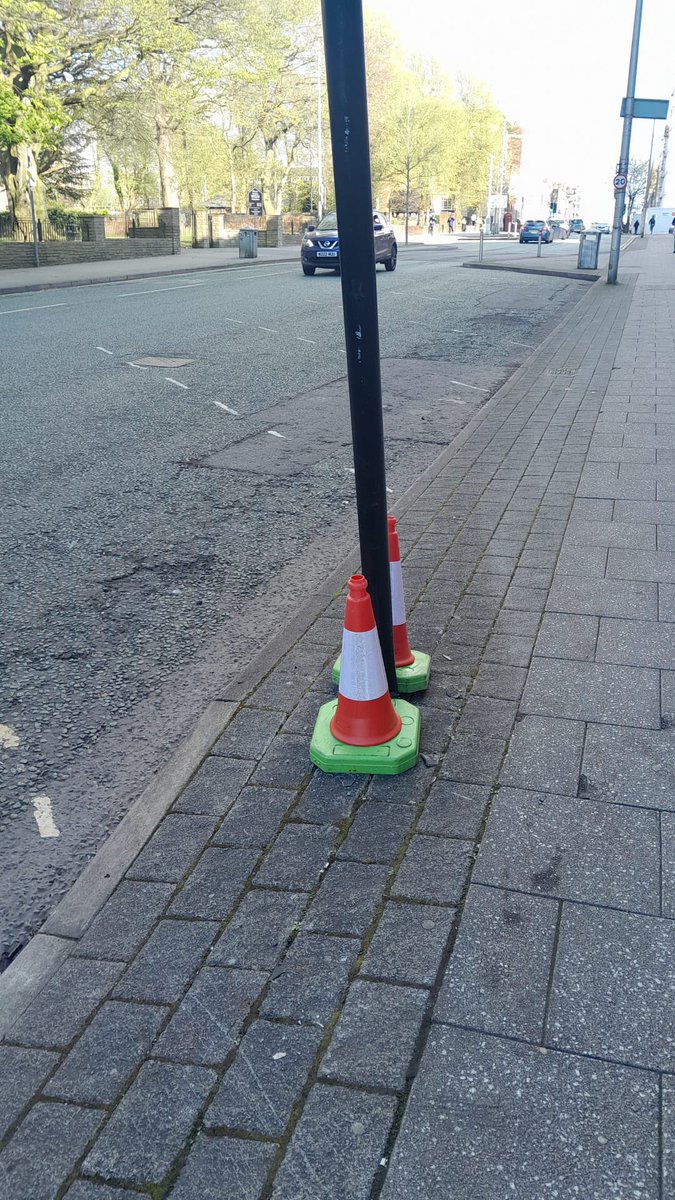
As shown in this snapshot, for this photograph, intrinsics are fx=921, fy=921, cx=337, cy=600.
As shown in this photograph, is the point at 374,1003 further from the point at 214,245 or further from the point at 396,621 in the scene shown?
the point at 214,245

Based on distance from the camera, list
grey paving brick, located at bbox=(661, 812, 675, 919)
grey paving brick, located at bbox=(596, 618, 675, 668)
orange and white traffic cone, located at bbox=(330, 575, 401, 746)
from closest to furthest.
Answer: grey paving brick, located at bbox=(661, 812, 675, 919), orange and white traffic cone, located at bbox=(330, 575, 401, 746), grey paving brick, located at bbox=(596, 618, 675, 668)

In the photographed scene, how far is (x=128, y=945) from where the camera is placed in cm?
235

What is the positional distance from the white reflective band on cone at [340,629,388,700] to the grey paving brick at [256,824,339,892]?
54 cm

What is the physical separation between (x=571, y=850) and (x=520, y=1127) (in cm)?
91

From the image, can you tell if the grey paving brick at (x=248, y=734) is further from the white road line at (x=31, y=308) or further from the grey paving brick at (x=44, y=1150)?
the white road line at (x=31, y=308)

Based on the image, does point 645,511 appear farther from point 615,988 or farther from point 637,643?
point 615,988

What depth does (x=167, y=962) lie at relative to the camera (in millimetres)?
2285

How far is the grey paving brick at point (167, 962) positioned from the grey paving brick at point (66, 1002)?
2.0 inches

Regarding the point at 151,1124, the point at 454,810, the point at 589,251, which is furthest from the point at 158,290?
the point at 151,1124

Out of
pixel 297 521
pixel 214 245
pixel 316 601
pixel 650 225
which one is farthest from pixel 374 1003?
pixel 650 225

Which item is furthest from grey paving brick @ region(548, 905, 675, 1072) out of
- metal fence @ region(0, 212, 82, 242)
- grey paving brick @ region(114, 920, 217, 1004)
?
metal fence @ region(0, 212, 82, 242)

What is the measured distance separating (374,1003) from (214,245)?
55999mm

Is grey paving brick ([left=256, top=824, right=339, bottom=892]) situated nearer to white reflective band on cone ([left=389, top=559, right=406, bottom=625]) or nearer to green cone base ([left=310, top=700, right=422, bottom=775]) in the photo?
green cone base ([left=310, top=700, right=422, bottom=775])

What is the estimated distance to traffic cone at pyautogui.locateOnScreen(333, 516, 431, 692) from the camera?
3.53 meters
